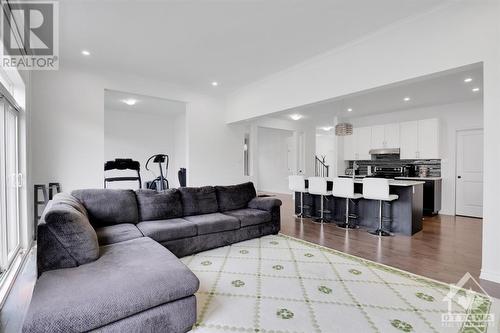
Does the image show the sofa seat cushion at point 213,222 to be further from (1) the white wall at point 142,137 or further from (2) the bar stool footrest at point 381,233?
(1) the white wall at point 142,137

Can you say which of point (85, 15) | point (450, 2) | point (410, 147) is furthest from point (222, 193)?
point (410, 147)

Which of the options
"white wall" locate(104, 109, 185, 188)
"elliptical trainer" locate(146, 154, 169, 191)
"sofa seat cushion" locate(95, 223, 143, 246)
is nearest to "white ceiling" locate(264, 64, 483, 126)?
"elliptical trainer" locate(146, 154, 169, 191)

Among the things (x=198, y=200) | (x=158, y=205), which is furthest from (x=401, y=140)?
(x=158, y=205)

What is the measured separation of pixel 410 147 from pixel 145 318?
7.03 metres

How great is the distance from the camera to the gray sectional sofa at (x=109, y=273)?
1.39 m

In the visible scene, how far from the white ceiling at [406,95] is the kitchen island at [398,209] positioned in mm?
1746

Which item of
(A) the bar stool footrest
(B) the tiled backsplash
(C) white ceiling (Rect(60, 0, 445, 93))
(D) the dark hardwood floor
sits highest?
(C) white ceiling (Rect(60, 0, 445, 93))

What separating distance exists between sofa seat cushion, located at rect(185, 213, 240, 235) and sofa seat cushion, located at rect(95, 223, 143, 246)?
0.76 meters

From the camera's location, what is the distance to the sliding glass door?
8.77 feet

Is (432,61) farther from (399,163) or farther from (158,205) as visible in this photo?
(399,163)

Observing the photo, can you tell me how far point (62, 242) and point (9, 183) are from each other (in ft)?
6.56

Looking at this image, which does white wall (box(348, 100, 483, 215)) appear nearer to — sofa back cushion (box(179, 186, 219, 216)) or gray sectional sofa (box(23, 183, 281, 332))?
sofa back cushion (box(179, 186, 219, 216))

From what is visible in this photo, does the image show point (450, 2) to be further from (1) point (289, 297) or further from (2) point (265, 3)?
(1) point (289, 297)

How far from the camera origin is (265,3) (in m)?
2.79
